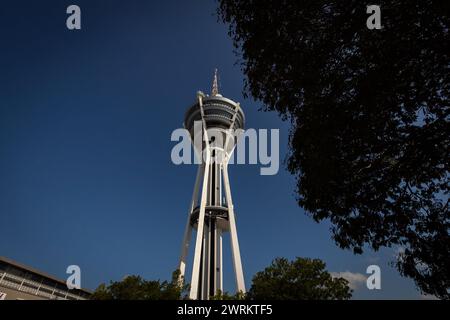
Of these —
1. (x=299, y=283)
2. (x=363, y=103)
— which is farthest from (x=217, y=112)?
(x=363, y=103)

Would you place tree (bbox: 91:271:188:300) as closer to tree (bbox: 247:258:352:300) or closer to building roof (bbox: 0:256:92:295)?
tree (bbox: 247:258:352:300)

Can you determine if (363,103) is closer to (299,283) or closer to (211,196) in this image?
(299,283)

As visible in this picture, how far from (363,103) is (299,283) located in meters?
24.7

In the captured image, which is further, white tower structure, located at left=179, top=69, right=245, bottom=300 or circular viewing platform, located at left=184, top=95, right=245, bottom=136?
circular viewing platform, located at left=184, top=95, right=245, bottom=136

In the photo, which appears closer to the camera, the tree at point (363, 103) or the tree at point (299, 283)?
the tree at point (363, 103)

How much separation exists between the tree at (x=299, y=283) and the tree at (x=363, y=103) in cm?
2010

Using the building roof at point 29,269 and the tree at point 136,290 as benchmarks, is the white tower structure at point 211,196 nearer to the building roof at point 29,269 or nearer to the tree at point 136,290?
the tree at point 136,290

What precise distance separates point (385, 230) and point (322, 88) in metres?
5.17

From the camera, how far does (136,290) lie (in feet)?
92.4

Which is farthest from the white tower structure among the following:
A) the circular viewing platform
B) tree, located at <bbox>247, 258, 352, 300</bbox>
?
tree, located at <bbox>247, 258, 352, 300</bbox>

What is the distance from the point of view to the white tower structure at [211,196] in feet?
133

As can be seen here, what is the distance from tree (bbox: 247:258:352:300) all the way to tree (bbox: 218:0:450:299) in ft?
66.0

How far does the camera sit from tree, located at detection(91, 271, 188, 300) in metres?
27.6

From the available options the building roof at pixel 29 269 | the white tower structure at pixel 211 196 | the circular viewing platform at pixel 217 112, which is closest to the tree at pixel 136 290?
the white tower structure at pixel 211 196
